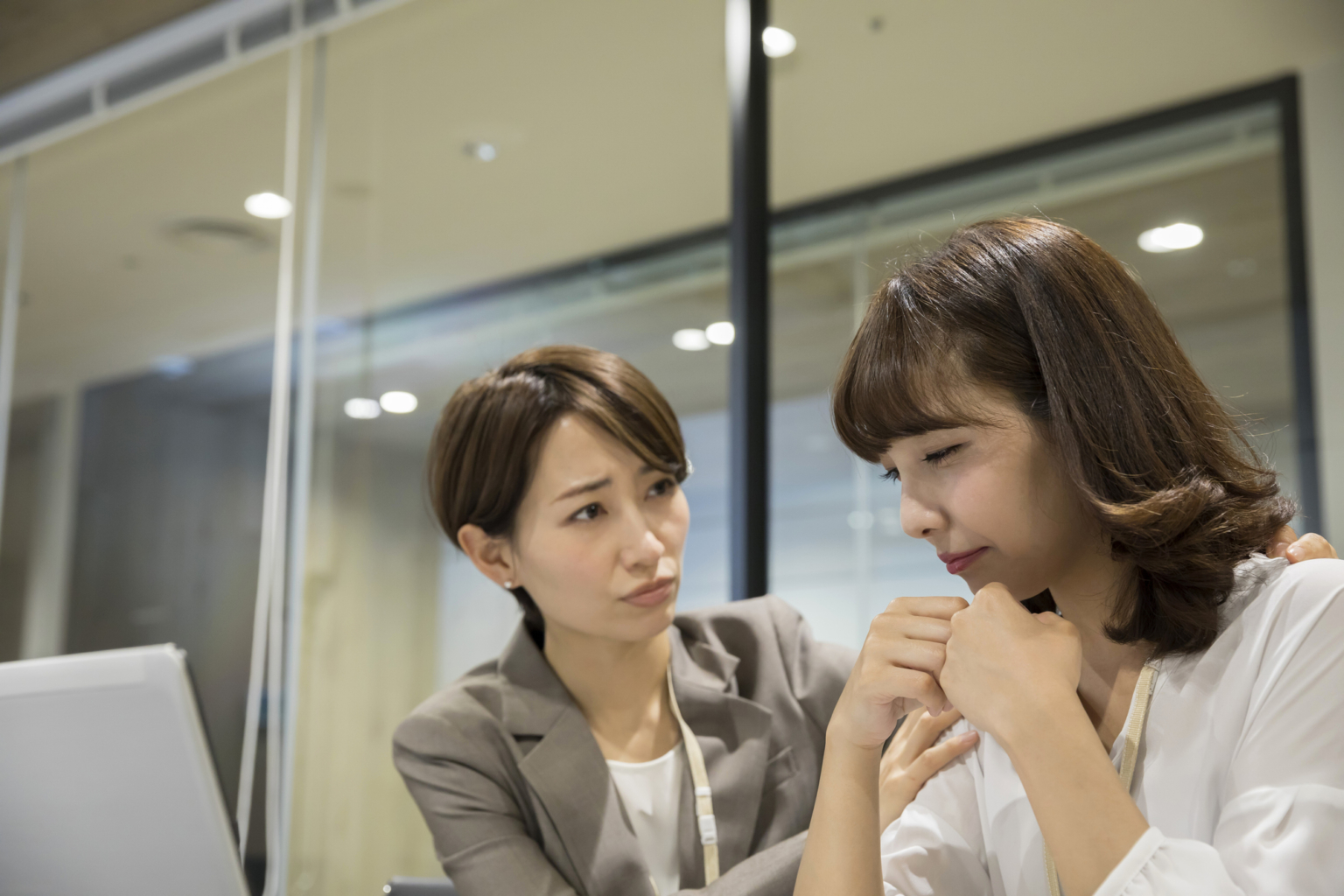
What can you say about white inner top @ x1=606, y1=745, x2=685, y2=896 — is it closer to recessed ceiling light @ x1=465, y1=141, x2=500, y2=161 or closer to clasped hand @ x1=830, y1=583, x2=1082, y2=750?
clasped hand @ x1=830, y1=583, x2=1082, y2=750

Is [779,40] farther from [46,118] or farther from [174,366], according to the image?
[46,118]

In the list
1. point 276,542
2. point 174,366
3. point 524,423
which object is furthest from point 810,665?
point 174,366

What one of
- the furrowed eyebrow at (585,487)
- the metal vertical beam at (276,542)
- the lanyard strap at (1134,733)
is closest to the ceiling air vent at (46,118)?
the metal vertical beam at (276,542)

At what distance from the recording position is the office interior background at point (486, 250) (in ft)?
Result: 7.18

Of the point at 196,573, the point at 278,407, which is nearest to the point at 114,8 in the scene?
the point at 278,407

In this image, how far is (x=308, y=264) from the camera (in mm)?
3211

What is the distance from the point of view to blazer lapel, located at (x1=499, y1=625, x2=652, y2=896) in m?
1.42

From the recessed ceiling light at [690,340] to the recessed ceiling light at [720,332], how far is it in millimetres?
11

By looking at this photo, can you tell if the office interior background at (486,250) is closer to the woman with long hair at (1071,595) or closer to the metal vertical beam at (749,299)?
the metal vertical beam at (749,299)

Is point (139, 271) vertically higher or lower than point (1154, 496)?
higher

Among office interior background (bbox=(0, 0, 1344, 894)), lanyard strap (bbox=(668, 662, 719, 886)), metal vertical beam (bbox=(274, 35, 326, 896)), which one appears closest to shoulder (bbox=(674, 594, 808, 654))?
lanyard strap (bbox=(668, 662, 719, 886))

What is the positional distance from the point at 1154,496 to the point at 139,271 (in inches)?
139

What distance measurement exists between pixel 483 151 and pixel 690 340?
876 mm

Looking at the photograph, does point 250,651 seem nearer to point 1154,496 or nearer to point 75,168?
point 75,168
